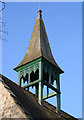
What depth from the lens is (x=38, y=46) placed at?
2234cm

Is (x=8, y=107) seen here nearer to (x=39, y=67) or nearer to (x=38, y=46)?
(x=39, y=67)

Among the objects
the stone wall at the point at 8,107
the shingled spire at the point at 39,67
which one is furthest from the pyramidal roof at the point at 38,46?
the stone wall at the point at 8,107

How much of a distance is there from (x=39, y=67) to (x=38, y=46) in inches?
68.0

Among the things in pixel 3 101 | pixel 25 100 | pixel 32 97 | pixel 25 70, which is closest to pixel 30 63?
pixel 25 70

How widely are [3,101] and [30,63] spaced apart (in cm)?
642

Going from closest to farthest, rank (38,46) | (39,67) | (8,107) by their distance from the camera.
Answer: (8,107)
(39,67)
(38,46)

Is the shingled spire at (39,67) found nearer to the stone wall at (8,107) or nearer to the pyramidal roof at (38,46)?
the pyramidal roof at (38,46)

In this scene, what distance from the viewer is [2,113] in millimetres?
14672

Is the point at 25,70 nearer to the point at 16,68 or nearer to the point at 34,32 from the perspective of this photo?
the point at 16,68

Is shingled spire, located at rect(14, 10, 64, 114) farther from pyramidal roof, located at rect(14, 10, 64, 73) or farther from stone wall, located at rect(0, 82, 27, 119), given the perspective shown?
stone wall, located at rect(0, 82, 27, 119)

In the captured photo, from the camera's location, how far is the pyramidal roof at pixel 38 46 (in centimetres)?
2186

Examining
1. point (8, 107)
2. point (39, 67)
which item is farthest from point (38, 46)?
point (8, 107)

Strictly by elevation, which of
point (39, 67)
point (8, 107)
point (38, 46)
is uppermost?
point (38, 46)

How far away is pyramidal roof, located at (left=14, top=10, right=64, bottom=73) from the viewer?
21859 mm
